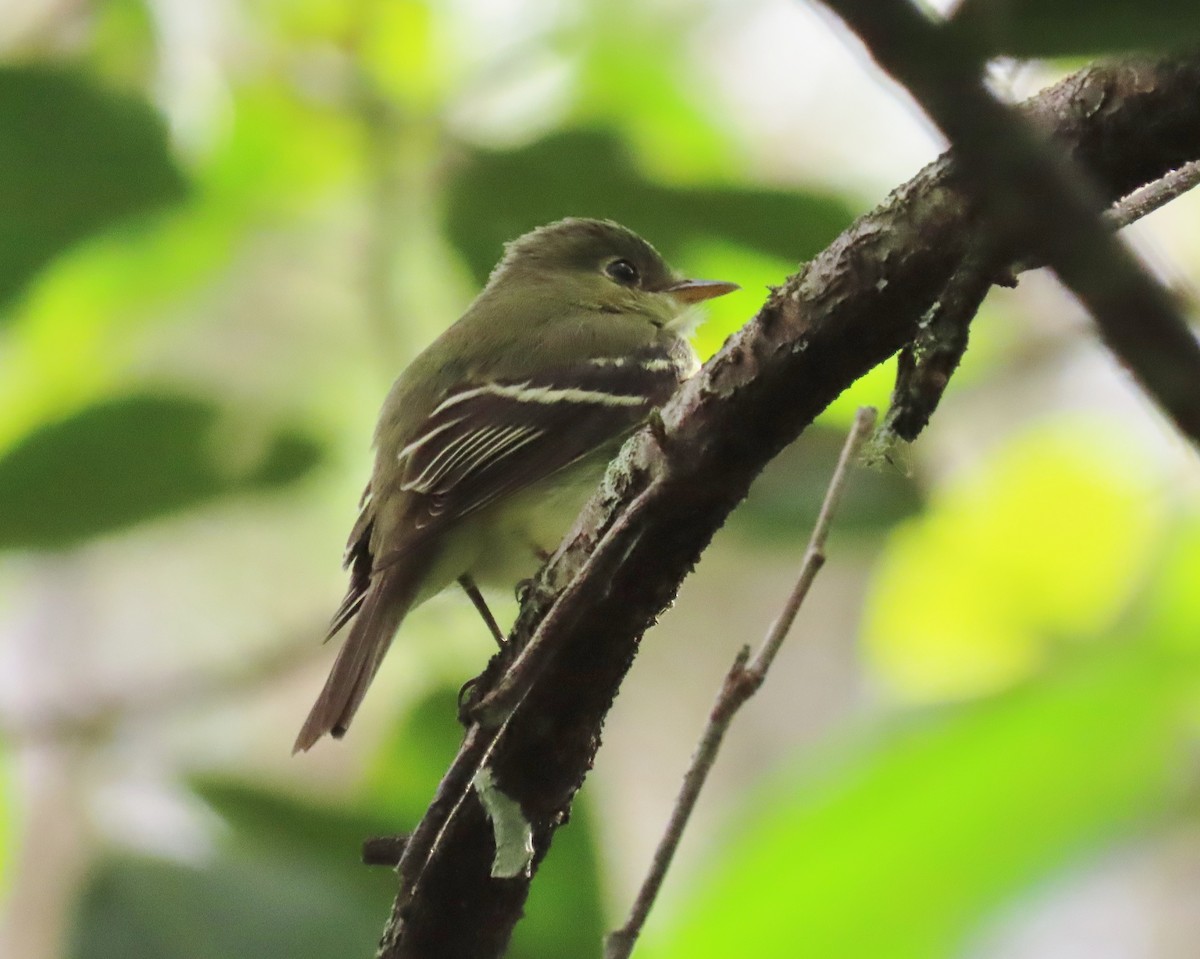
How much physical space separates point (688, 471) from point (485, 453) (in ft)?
4.14

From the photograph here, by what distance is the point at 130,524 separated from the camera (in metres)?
2.41

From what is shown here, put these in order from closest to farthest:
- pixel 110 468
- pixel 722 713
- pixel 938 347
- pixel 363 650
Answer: pixel 938 347, pixel 722 713, pixel 363 650, pixel 110 468

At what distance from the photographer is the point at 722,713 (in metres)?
1.51

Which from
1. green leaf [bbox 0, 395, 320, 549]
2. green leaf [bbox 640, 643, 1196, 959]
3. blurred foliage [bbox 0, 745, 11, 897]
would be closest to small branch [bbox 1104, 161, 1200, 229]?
green leaf [bbox 640, 643, 1196, 959]

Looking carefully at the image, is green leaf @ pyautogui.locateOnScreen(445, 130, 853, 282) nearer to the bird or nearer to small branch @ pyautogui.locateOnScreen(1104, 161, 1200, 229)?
the bird

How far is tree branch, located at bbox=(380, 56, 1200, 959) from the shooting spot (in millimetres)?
1080

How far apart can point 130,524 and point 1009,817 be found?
1.43 m

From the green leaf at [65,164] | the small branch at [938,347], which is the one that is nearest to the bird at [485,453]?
the green leaf at [65,164]

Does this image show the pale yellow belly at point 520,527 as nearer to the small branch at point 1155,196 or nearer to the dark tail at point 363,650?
the dark tail at point 363,650

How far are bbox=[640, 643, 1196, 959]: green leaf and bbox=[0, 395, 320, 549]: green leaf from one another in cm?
107

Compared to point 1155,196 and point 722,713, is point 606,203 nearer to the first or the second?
point 722,713

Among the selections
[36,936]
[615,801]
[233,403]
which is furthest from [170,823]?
[615,801]

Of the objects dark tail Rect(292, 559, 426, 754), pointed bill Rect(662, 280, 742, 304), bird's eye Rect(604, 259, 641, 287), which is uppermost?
bird's eye Rect(604, 259, 641, 287)

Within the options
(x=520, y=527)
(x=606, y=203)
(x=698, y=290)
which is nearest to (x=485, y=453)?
(x=520, y=527)
